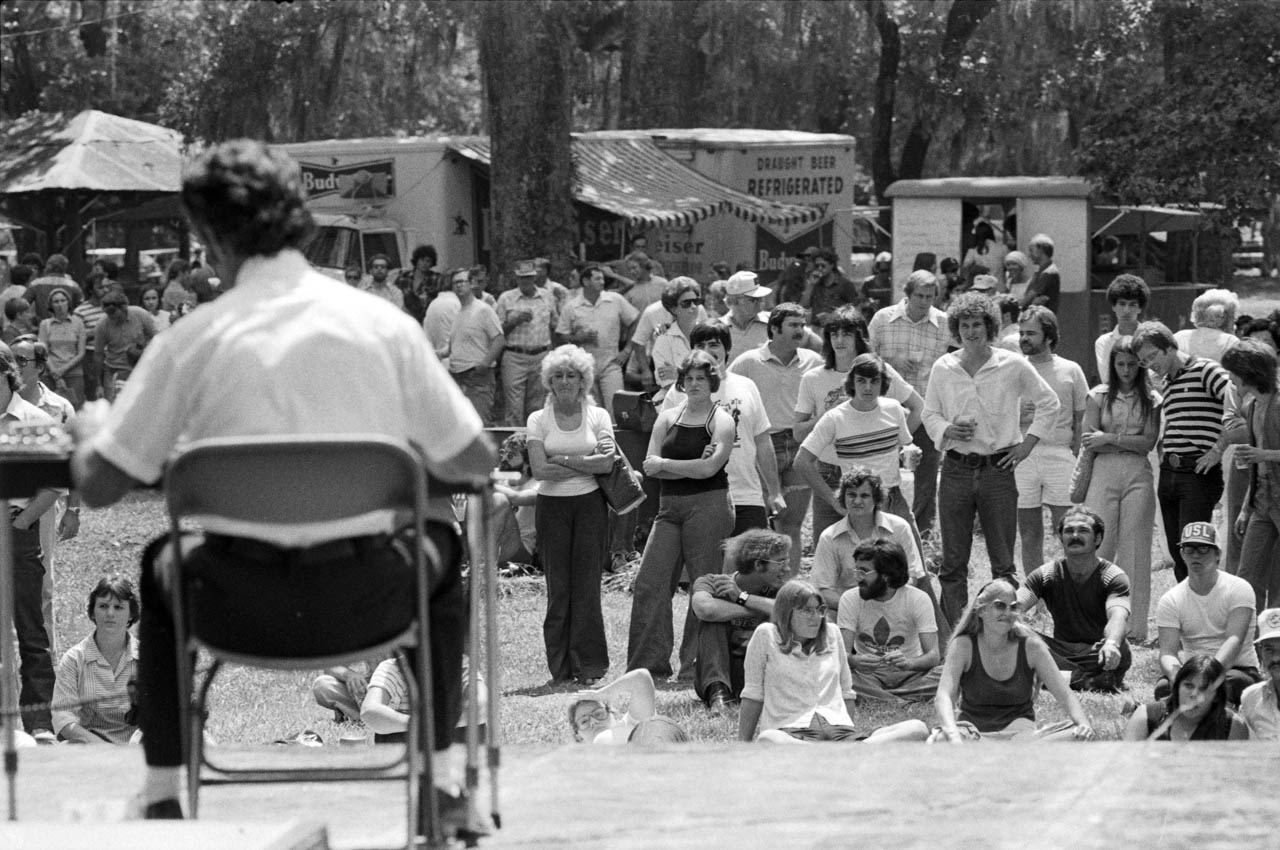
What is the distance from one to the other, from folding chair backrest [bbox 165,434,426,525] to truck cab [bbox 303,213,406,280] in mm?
18134

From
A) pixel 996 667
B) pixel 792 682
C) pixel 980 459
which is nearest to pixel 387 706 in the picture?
pixel 792 682

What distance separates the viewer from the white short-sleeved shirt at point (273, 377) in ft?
10.3

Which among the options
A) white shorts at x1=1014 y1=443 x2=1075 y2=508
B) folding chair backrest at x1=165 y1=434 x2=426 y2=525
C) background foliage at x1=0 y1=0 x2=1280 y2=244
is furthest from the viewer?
background foliage at x1=0 y1=0 x2=1280 y2=244

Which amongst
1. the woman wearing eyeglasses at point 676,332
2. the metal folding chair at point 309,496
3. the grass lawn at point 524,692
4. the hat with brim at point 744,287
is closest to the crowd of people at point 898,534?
the grass lawn at point 524,692

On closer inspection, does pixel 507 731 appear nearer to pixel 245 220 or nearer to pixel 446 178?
pixel 245 220

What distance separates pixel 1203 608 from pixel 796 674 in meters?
1.94

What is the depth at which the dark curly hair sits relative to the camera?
317cm

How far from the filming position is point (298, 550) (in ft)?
10.5

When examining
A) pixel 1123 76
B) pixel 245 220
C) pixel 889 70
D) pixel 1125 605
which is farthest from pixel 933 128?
pixel 245 220

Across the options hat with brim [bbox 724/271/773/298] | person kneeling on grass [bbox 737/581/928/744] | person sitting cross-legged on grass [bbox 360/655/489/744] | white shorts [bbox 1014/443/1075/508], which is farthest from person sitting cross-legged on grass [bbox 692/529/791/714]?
hat with brim [bbox 724/271/773/298]

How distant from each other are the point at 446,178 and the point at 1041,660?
50.4ft

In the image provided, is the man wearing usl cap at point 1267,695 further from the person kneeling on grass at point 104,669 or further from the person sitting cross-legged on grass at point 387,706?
the person kneeling on grass at point 104,669

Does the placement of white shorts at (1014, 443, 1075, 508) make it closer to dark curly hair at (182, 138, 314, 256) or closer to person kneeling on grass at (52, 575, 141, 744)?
person kneeling on grass at (52, 575, 141, 744)

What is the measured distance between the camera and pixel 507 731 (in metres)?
8.30
